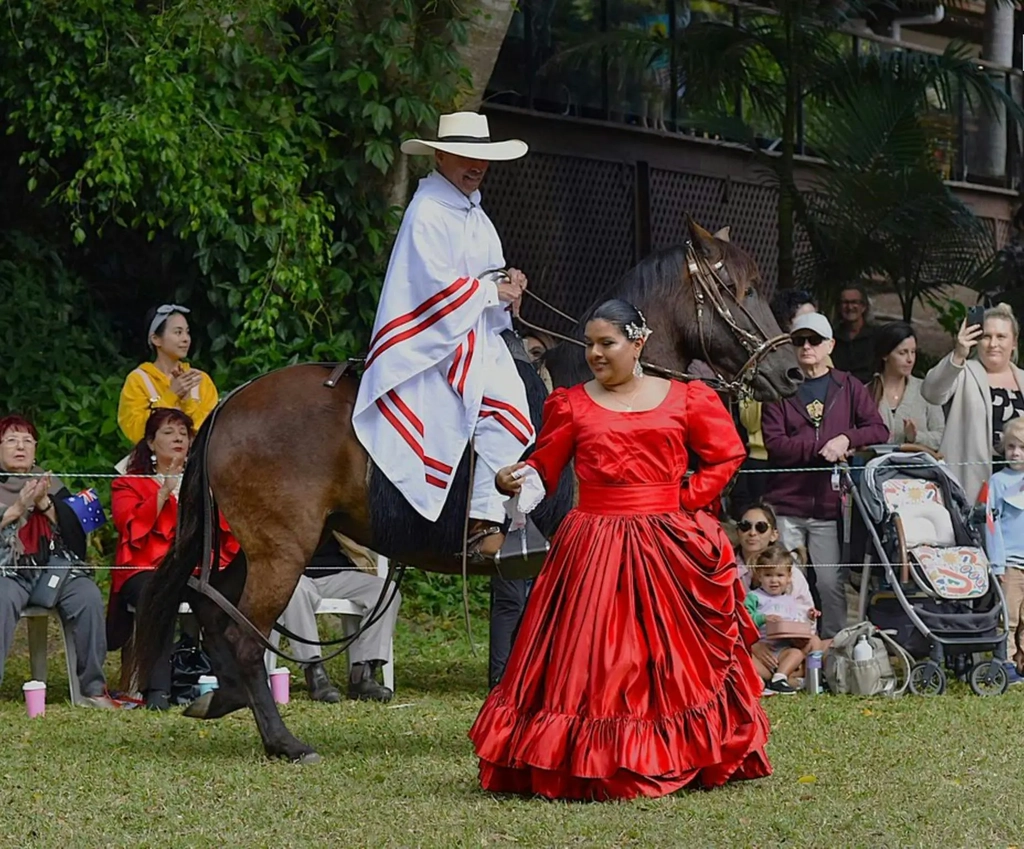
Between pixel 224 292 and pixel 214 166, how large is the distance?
129 cm

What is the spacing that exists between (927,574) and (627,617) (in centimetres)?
339

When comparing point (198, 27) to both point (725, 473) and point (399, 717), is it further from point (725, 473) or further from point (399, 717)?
point (725, 473)

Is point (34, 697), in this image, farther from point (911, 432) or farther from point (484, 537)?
point (911, 432)

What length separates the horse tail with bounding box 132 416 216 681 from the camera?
7.60 meters

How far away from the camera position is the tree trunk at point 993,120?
18.0m

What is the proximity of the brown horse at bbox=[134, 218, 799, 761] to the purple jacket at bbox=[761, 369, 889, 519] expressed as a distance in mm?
1858

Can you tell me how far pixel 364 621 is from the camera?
938cm

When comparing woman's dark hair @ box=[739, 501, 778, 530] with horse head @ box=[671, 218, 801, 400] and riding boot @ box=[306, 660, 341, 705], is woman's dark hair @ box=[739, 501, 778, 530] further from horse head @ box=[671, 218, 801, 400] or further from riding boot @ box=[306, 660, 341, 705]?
riding boot @ box=[306, 660, 341, 705]

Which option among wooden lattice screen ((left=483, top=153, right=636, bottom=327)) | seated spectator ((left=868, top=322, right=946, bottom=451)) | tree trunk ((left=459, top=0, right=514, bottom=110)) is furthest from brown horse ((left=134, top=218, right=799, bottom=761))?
wooden lattice screen ((left=483, top=153, right=636, bottom=327))

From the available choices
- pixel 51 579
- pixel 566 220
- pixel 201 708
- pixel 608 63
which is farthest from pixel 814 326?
pixel 608 63

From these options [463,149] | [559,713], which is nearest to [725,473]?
[559,713]

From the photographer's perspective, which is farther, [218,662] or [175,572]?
[175,572]

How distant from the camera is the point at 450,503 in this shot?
746cm

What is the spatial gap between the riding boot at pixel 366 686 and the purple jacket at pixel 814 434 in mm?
2259
